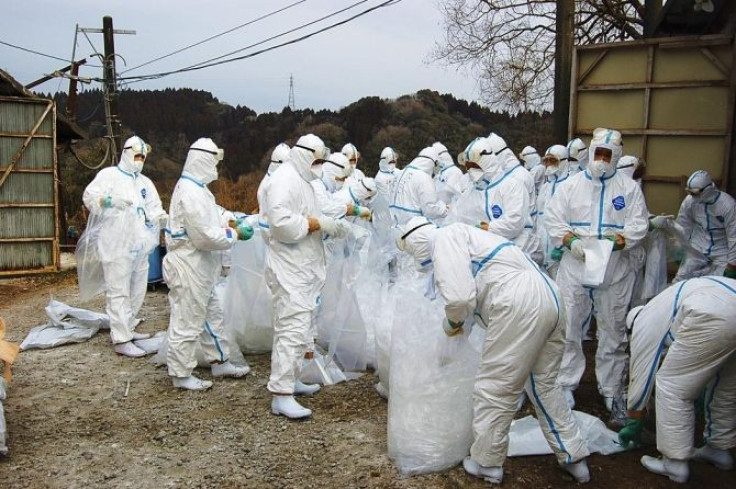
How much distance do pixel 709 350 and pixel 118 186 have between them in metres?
4.83

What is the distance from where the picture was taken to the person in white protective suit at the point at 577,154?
6705 millimetres

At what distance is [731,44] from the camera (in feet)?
19.9

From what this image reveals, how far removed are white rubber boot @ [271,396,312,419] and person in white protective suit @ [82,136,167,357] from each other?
1.86 meters

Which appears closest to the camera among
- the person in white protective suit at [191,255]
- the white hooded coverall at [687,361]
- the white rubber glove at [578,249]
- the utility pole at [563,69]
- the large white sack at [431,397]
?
the white hooded coverall at [687,361]

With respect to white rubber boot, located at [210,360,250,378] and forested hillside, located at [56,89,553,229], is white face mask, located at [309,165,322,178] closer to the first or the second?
white rubber boot, located at [210,360,250,378]

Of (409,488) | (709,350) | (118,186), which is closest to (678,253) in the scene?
(709,350)

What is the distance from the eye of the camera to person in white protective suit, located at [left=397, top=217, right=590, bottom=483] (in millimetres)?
2994

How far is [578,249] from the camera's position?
4176 millimetres

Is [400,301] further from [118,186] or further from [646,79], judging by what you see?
[646,79]

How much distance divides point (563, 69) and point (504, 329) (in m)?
5.82

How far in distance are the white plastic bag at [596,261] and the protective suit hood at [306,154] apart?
6.16 feet

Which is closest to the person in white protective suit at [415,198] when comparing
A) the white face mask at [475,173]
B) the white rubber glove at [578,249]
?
the white face mask at [475,173]

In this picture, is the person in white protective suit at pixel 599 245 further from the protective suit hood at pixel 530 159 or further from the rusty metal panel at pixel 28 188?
the rusty metal panel at pixel 28 188

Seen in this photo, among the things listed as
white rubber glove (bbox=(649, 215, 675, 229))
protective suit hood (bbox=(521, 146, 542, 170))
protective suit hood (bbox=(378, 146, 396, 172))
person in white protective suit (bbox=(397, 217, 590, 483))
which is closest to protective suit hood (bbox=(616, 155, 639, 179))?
white rubber glove (bbox=(649, 215, 675, 229))
